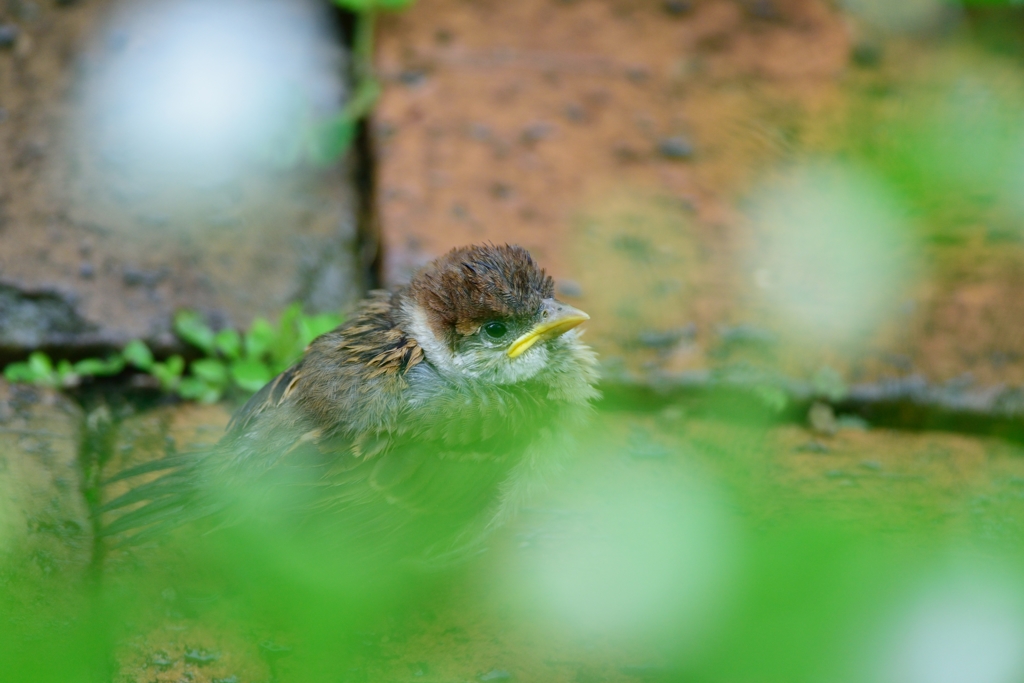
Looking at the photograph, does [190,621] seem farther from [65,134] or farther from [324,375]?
[65,134]

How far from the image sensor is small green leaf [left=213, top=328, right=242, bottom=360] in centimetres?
275

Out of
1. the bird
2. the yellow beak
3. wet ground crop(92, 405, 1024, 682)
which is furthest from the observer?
the yellow beak

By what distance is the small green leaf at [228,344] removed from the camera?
9.03ft

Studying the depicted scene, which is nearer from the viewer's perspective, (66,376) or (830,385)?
(66,376)

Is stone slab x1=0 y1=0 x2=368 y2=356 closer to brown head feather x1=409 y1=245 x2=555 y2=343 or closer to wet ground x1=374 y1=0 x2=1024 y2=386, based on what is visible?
wet ground x1=374 y1=0 x2=1024 y2=386

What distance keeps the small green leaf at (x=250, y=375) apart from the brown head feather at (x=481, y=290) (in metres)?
0.58

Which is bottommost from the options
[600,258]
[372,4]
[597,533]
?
[597,533]

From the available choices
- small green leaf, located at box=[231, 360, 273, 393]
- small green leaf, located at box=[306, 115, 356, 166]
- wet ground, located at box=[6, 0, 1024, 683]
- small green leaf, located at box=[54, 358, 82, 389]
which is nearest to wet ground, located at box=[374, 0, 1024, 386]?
wet ground, located at box=[6, 0, 1024, 683]

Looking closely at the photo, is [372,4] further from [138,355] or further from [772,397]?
[772,397]

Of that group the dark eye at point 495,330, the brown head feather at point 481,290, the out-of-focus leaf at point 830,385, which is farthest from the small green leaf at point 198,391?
the out-of-focus leaf at point 830,385

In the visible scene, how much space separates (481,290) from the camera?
233cm

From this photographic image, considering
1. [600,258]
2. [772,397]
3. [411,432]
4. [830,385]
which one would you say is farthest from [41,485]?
[830,385]

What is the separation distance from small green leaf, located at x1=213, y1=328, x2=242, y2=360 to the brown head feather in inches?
26.9

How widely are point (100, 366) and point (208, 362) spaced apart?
276 millimetres
